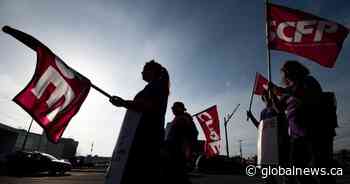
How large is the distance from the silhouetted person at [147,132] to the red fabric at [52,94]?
0.52 meters

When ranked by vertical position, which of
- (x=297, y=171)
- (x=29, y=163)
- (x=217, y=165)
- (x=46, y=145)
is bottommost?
(x=46, y=145)

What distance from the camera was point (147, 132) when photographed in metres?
1.88

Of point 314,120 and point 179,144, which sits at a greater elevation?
point 314,120

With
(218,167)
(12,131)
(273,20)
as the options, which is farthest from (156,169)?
(12,131)

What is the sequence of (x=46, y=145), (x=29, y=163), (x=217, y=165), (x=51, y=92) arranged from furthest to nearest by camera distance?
(x=46, y=145) < (x=217, y=165) < (x=29, y=163) < (x=51, y=92)

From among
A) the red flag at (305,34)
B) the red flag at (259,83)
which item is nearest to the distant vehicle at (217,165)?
the red flag at (259,83)

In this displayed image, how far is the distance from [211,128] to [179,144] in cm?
672

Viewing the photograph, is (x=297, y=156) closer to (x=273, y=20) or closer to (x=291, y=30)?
(x=291, y=30)

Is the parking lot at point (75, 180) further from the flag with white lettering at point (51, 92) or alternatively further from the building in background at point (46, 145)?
the building in background at point (46, 145)

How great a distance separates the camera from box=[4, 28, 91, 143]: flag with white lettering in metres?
2.08

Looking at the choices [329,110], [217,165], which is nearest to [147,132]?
[329,110]

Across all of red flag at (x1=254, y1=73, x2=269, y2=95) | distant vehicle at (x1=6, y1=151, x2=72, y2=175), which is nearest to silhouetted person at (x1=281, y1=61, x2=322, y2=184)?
red flag at (x1=254, y1=73, x2=269, y2=95)

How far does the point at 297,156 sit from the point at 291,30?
289 centimetres

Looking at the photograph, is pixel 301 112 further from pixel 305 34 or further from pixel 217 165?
pixel 217 165
